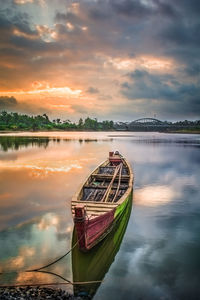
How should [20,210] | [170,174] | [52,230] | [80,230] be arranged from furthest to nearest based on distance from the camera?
1. [170,174]
2. [20,210]
3. [52,230]
4. [80,230]

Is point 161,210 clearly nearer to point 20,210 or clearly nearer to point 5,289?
point 20,210

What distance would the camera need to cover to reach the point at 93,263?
7.89m

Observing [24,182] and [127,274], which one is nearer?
[127,274]

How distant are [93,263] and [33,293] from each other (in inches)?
92.6

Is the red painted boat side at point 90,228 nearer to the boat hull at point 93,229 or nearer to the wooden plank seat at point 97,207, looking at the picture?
the boat hull at point 93,229

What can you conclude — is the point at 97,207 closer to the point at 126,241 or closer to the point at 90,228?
the point at 90,228

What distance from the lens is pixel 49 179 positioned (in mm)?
20094

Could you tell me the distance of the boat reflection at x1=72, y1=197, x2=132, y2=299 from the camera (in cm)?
674

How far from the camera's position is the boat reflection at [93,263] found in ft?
22.1

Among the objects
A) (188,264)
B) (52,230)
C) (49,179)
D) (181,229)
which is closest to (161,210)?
(181,229)

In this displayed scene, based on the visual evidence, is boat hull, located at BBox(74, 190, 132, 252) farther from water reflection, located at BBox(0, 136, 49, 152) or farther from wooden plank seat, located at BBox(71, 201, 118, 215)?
water reflection, located at BBox(0, 136, 49, 152)

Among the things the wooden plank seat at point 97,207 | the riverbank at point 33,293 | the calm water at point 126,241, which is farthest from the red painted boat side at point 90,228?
the riverbank at point 33,293

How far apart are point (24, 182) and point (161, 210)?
1113 cm

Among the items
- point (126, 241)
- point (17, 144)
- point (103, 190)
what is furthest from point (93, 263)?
point (17, 144)
